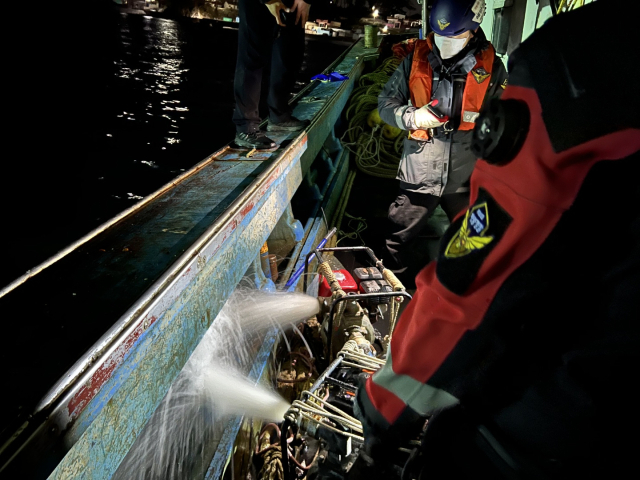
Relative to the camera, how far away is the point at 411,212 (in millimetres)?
3625

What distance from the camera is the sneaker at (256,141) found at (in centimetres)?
340

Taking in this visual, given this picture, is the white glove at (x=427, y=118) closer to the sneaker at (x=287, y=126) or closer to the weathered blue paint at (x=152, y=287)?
the weathered blue paint at (x=152, y=287)

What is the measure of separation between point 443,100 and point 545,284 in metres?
2.64

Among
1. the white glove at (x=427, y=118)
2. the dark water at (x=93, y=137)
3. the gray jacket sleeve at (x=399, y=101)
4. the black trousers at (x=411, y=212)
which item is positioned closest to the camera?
the white glove at (x=427, y=118)

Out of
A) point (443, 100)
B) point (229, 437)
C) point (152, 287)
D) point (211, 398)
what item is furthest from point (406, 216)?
point (152, 287)

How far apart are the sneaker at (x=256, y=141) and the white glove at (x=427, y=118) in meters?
1.28

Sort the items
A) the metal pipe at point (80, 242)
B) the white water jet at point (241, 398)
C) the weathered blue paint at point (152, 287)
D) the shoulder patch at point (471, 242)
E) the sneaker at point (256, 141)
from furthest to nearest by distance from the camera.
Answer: the sneaker at point (256, 141), the white water jet at point (241, 398), the metal pipe at point (80, 242), the weathered blue paint at point (152, 287), the shoulder patch at point (471, 242)

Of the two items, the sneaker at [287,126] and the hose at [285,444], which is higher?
the sneaker at [287,126]

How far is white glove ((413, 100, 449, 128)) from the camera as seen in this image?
3.00 meters

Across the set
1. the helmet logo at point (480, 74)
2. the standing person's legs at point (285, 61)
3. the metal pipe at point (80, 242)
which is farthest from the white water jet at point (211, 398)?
the helmet logo at point (480, 74)

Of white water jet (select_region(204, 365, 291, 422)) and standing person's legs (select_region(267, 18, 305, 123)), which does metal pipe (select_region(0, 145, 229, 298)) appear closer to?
white water jet (select_region(204, 365, 291, 422))

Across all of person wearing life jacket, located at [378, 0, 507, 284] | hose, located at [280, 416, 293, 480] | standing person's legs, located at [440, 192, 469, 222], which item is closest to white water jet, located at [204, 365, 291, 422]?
hose, located at [280, 416, 293, 480]

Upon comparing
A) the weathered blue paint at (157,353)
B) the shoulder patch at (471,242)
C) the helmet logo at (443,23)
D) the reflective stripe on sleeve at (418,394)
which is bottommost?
the weathered blue paint at (157,353)

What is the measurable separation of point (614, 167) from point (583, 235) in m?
0.14
